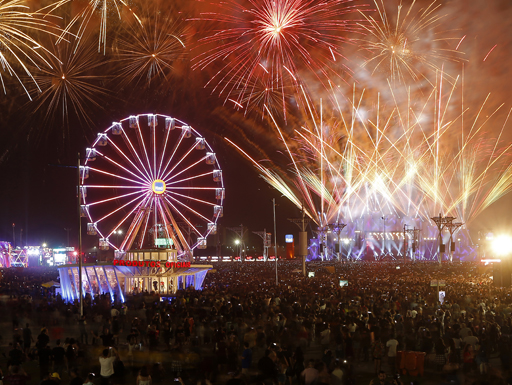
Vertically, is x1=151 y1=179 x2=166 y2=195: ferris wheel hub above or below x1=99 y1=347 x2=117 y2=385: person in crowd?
above

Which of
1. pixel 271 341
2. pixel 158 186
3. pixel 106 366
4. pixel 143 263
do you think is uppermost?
pixel 158 186

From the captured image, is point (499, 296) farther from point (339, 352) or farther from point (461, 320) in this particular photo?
point (339, 352)

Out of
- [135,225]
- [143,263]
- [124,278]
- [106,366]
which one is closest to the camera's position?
[106,366]

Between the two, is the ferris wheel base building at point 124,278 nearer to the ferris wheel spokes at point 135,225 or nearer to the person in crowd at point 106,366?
the ferris wheel spokes at point 135,225

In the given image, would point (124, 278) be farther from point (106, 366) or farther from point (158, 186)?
point (106, 366)

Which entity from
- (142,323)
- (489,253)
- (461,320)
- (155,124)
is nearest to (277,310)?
(142,323)

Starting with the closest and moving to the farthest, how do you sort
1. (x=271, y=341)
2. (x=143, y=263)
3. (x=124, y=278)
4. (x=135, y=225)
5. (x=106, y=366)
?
1. (x=106, y=366)
2. (x=271, y=341)
3. (x=143, y=263)
4. (x=124, y=278)
5. (x=135, y=225)

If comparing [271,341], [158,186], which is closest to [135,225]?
[158,186]

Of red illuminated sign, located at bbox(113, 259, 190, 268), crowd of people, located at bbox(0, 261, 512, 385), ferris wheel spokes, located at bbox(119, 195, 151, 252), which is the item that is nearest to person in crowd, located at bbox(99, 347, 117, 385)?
crowd of people, located at bbox(0, 261, 512, 385)

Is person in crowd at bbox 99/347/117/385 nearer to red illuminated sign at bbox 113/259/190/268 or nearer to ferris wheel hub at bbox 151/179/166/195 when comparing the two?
red illuminated sign at bbox 113/259/190/268
